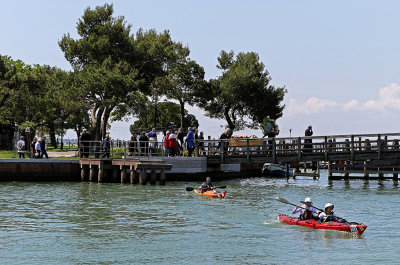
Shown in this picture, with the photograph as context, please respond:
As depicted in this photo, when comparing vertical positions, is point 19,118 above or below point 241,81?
below

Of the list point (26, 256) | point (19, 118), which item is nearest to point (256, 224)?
point (26, 256)

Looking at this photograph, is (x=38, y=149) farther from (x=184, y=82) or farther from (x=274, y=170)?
(x=184, y=82)

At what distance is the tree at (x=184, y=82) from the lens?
70.1 meters

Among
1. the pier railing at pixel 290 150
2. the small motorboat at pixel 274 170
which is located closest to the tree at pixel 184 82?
the small motorboat at pixel 274 170

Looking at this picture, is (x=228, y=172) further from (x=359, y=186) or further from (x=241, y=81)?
(x=241, y=81)

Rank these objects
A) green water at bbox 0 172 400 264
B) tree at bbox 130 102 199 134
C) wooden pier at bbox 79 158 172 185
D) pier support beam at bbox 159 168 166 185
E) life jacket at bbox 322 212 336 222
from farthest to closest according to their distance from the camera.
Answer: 1. tree at bbox 130 102 199 134
2. pier support beam at bbox 159 168 166 185
3. wooden pier at bbox 79 158 172 185
4. life jacket at bbox 322 212 336 222
5. green water at bbox 0 172 400 264

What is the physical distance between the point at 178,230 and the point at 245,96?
216 feet

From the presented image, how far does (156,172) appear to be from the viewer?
1529 inches

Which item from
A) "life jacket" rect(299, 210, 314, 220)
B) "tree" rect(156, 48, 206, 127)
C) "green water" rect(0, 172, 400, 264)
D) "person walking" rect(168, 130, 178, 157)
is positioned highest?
"tree" rect(156, 48, 206, 127)

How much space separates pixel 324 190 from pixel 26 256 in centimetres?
2317

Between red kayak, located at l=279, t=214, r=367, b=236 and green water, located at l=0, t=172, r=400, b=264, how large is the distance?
21 cm

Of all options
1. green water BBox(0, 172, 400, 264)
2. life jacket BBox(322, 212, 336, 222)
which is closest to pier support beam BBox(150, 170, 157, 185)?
green water BBox(0, 172, 400, 264)

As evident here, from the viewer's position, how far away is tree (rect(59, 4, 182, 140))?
5662 cm

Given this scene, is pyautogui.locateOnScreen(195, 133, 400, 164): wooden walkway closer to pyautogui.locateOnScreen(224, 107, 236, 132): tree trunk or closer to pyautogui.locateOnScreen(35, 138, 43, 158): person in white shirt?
pyautogui.locateOnScreen(35, 138, 43, 158): person in white shirt
